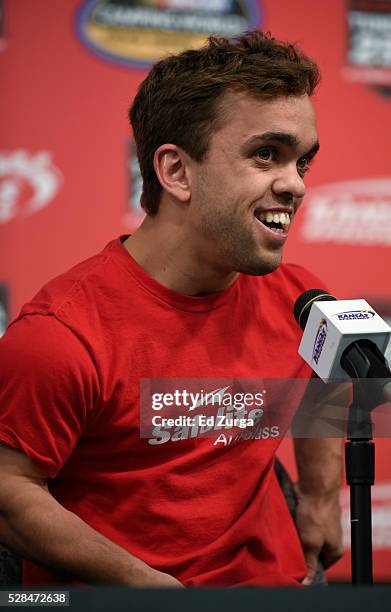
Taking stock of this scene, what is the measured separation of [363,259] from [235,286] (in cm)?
123

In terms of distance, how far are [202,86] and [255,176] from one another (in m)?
0.18

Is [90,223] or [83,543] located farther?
[90,223]

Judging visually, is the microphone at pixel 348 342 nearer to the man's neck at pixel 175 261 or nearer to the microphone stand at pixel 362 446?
the microphone stand at pixel 362 446

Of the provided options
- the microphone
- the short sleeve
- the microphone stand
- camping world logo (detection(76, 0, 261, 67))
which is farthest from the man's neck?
camping world logo (detection(76, 0, 261, 67))

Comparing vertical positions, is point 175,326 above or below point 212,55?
below

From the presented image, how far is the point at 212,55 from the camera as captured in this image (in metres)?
1.42

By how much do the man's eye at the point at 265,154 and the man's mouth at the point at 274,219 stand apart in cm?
8

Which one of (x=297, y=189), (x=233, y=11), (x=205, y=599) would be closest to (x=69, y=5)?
(x=233, y=11)

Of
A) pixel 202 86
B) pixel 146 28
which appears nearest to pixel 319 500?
pixel 202 86

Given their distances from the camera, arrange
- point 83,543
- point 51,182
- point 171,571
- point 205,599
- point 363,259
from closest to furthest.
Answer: point 205,599, point 83,543, point 171,571, point 51,182, point 363,259

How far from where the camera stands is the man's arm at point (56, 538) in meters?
1.17

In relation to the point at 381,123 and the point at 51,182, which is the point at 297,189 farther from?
the point at 381,123

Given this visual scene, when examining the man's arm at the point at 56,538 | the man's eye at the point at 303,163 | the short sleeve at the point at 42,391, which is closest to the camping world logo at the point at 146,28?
the man's eye at the point at 303,163
